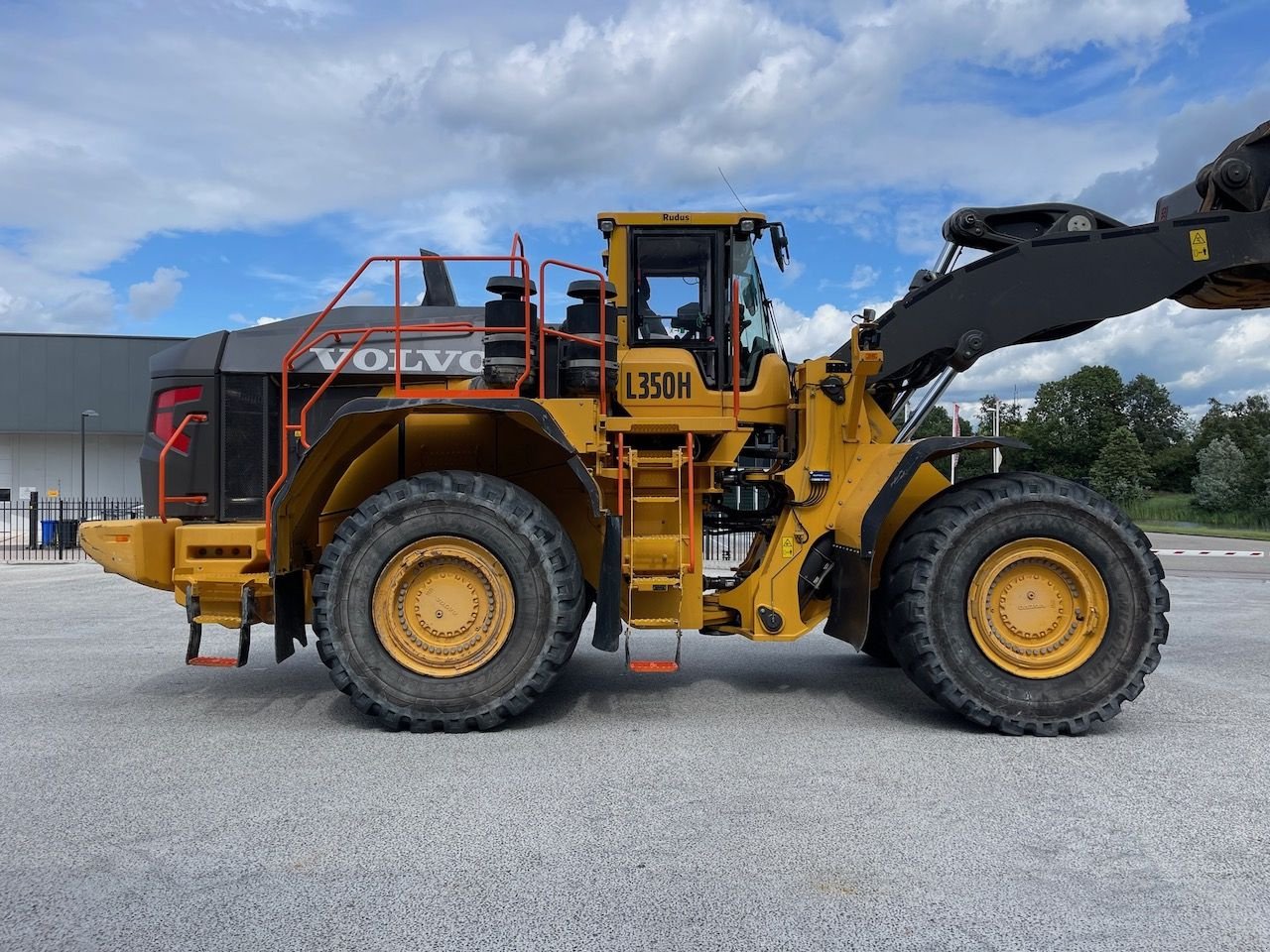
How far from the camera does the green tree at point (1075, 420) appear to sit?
5688 cm

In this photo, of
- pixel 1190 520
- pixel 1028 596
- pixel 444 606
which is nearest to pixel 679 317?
pixel 444 606

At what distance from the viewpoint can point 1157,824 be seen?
12.4 feet

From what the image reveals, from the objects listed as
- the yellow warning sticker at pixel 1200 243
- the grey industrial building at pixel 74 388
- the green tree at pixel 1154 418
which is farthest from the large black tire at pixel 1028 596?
the green tree at pixel 1154 418

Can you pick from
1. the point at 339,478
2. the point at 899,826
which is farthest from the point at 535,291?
the point at 899,826

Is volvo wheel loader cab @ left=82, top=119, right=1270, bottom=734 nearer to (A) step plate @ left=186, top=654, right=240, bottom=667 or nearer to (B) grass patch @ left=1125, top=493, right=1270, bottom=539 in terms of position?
(A) step plate @ left=186, top=654, right=240, bottom=667

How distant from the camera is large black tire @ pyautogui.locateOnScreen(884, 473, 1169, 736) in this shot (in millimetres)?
5094

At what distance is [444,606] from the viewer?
5242 millimetres

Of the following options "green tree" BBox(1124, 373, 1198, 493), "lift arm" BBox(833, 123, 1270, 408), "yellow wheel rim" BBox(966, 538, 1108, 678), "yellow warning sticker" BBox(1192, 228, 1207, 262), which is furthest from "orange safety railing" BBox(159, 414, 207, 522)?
"green tree" BBox(1124, 373, 1198, 493)

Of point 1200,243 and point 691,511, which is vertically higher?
point 1200,243

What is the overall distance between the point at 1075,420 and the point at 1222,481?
649 inches

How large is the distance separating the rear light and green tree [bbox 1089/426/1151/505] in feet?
163

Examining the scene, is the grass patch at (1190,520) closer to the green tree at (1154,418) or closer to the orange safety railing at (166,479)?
the green tree at (1154,418)

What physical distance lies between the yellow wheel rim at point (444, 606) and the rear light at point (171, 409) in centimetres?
243

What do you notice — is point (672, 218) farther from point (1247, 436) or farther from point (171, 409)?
point (1247, 436)
